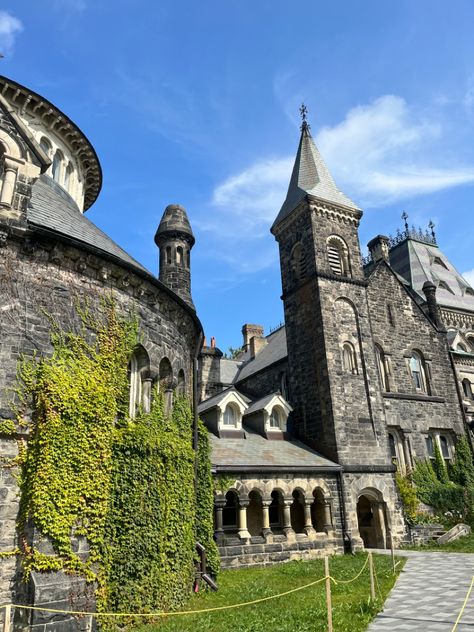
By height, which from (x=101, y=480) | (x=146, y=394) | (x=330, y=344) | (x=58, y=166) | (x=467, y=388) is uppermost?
(x=58, y=166)

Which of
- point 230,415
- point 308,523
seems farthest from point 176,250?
point 308,523

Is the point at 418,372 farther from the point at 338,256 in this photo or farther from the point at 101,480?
the point at 101,480

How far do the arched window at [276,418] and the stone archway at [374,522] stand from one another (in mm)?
4698

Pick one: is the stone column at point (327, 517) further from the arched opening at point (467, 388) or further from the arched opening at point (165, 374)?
the arched opening at point (467, 388)

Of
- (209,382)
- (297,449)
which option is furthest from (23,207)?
(209,382)

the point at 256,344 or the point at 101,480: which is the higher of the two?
the point at 256,344

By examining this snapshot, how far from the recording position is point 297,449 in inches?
868

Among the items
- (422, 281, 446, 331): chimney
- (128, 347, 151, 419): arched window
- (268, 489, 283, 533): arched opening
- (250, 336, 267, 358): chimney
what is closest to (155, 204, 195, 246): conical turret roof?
(128, 347, 151, 419): arched window

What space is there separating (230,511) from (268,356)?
14493 millimetres

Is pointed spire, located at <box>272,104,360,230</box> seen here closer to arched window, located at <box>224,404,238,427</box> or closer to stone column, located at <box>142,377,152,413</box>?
arched window, located at <box>224,404,238,427</box>

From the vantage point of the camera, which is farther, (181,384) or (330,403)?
(330,403)

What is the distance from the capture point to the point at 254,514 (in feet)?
65.1

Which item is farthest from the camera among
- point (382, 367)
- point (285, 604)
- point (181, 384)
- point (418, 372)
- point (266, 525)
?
point (418, 372)

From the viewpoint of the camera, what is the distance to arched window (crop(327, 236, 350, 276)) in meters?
25.9
